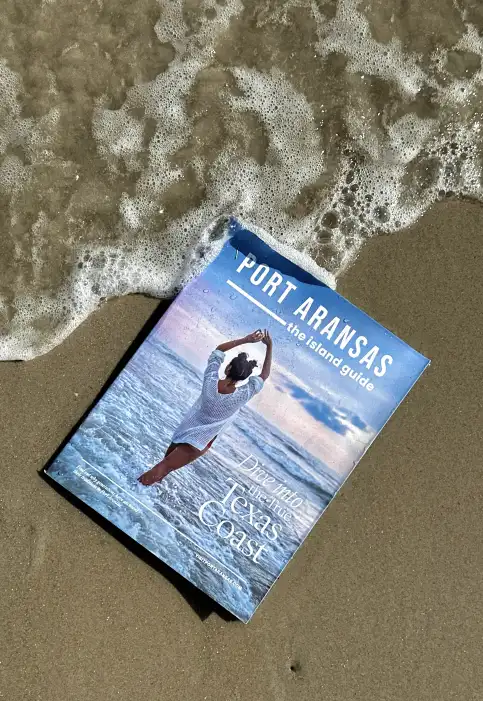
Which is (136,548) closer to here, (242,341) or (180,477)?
(180,477)

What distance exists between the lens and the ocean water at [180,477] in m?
1.43

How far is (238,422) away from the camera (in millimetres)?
1455

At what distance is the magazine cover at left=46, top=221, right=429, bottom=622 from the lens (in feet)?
4.71

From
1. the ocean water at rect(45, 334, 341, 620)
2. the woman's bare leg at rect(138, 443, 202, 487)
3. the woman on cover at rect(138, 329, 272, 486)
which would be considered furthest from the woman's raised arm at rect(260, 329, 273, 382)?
A: the woman's bare leg at rect(138, 443, 202, 487)

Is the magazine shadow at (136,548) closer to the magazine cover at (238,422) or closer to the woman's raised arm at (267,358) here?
the magazine cover at (238,422)

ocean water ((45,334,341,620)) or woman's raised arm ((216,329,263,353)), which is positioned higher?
woman's raised arm ((216,329,263,353))

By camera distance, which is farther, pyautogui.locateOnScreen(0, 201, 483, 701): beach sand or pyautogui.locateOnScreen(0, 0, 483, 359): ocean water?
pyautogui.locateOnScreen(0, 0, 483, 359): ocean water

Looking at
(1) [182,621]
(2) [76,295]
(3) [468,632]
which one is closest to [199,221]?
(2) [76,295]

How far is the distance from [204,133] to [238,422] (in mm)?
836

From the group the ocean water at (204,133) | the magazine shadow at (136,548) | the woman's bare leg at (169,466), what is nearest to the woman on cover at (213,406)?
the woman's bare leg at (169,466)

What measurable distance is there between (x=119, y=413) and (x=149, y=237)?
508 millimetres

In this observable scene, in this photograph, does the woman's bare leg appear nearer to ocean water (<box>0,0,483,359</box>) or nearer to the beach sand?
the beach sand

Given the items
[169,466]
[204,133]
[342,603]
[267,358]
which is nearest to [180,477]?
[169,466]

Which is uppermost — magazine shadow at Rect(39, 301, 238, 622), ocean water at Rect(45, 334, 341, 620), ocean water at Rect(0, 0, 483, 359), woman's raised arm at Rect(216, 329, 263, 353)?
ocean water at Rect(0, 0, 483, 359)
